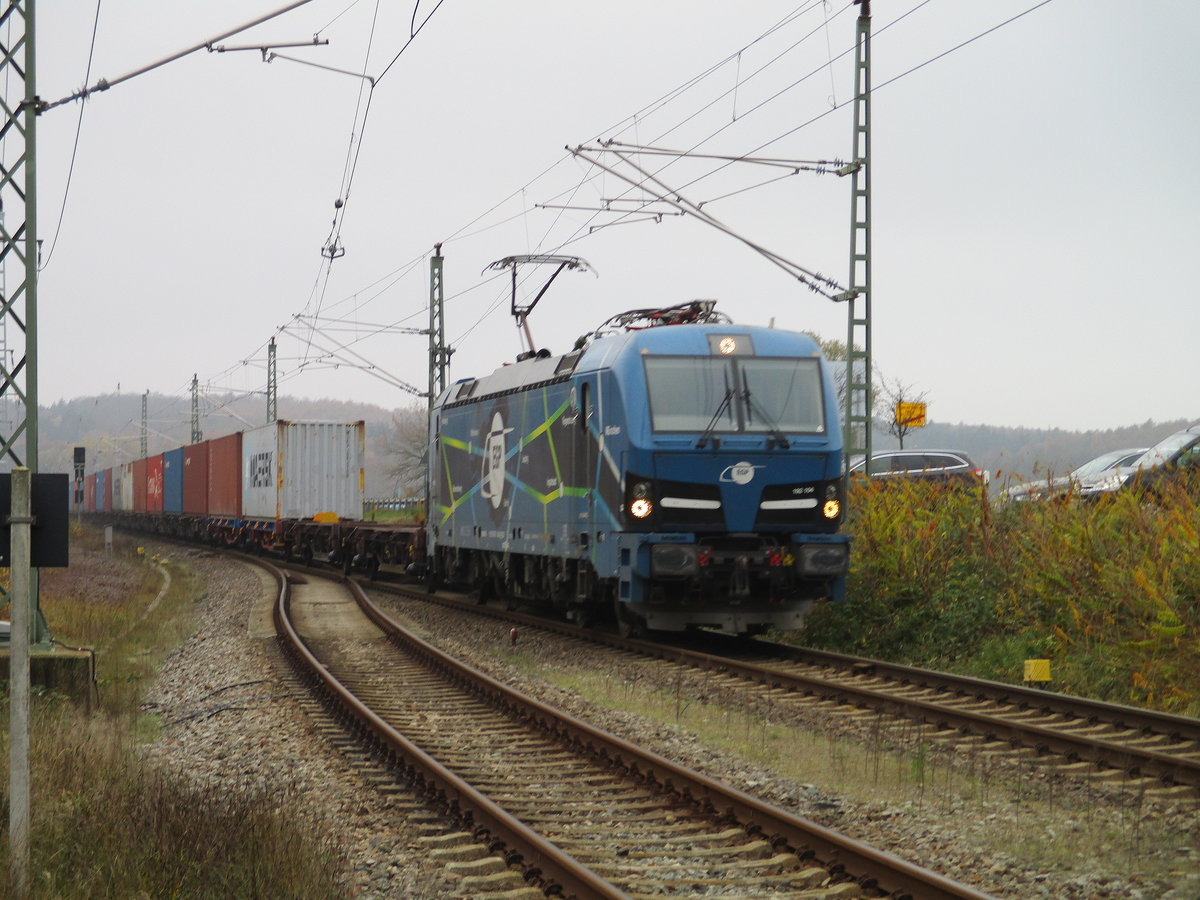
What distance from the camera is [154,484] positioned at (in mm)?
50344

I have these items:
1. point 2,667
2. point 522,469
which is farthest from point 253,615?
point 2,667

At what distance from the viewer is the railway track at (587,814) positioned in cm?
571

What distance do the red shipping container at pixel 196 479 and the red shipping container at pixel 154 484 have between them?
616 cm

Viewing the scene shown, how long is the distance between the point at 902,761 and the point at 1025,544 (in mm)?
5470

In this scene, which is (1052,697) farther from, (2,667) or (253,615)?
(253,615)

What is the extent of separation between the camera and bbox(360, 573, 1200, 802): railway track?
764 cm

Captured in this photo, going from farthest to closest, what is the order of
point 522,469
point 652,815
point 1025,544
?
1. point 522,469
2. point 1025,544
3. point 652,815

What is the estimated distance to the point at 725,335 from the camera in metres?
13.3

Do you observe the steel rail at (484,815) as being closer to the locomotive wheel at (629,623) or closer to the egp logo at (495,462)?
the locomotive wheel at (629,623)

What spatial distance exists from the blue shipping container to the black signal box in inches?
1562

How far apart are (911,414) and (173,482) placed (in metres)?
33.2

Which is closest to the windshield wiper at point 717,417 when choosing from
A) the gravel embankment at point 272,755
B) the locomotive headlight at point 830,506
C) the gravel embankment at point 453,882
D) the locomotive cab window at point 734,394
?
the locomotive cab window at point 734,394

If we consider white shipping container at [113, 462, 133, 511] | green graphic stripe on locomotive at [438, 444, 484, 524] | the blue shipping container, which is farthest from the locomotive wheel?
white shipping container at [113, 462, 133, 511]

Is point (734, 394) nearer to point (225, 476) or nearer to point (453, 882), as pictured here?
point (453, 882)
